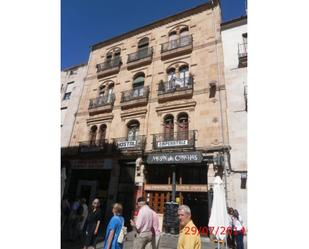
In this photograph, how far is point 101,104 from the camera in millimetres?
14641

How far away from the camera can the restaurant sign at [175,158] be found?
995 cm

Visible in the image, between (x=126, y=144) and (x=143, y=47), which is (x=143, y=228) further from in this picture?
(x=143, y=47)

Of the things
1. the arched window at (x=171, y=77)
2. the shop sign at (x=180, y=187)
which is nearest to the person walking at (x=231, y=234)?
the shop sign at (x=180, y=187)

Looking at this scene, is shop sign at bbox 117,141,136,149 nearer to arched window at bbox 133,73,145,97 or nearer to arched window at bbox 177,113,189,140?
arched window at bbox 177,113,189,140

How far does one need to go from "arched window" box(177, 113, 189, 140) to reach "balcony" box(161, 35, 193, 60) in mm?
3727

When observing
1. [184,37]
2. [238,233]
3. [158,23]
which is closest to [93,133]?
[184,37]

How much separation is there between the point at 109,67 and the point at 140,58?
2.52m

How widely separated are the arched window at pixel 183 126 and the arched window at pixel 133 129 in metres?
2.58

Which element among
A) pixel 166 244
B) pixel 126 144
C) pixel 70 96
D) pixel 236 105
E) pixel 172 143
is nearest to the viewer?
pixel 166 244

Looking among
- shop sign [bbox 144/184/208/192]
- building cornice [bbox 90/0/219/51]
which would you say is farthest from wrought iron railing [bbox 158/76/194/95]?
shop sign [bbox 144/184/208/192]

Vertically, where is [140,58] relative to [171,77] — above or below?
above
